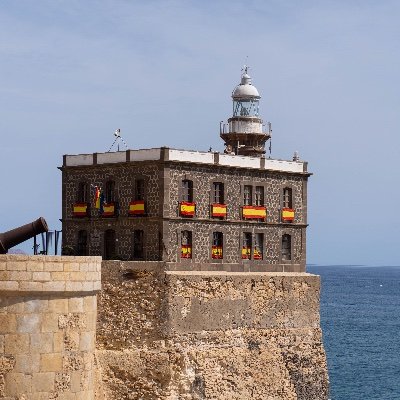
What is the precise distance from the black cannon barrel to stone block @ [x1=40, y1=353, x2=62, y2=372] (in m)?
5.09

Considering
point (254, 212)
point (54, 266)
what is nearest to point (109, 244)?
point (254, 212)

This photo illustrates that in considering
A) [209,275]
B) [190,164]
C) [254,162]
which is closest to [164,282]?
[209,275]

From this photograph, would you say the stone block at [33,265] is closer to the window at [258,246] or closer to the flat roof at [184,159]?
the flat roof at [184,159]

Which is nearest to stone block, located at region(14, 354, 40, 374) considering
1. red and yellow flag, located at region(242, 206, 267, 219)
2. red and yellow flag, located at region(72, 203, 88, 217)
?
red and yellow flag, located at region(72, 203, 88, 217)

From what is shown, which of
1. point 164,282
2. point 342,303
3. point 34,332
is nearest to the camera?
point 34,332

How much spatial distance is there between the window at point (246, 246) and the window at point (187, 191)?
407cm

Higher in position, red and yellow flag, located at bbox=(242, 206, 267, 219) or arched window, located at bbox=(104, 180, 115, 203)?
arched window, located at bbox=(104, 180, 115, 203)

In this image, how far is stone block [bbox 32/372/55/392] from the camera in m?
33.2

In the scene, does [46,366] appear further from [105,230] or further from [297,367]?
[297,367]

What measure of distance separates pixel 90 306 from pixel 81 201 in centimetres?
1530

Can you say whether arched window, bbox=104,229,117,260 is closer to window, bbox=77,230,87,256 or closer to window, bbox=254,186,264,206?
window, bbox=77,230,87,256

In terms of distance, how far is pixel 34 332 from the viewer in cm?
3319

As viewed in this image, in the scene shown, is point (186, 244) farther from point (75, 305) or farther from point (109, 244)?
point (75, 305)

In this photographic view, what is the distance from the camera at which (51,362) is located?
110 ft
